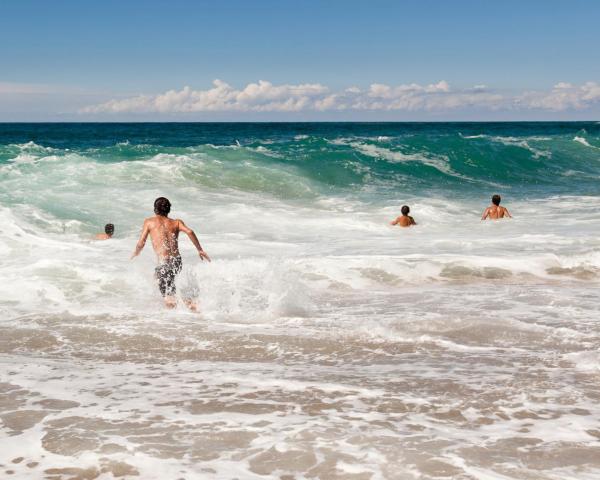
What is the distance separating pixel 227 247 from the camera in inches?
512

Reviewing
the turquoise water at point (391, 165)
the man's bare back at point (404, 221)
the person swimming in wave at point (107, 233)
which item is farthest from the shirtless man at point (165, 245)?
the turquoise water at point (391, 165)

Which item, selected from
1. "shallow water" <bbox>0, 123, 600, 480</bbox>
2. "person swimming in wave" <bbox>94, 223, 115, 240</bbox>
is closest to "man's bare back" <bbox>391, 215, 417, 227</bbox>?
"shallow water" <bbox>0, 123, 600, 480</bbox>

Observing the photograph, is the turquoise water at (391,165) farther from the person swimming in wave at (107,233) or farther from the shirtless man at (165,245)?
the shirtless man at (165,245)

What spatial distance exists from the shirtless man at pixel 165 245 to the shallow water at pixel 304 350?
268mm

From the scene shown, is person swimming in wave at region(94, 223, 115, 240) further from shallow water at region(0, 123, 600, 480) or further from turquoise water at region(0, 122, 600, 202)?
turquoise water at region(0, 122, 600, 202)

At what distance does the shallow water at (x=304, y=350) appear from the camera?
159 inches

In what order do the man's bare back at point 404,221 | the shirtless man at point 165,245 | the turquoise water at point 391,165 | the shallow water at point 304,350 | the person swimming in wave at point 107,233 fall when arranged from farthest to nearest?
the turquoise water at point 391,165 → the man's bare back at point 404,221 → the person swimming in wave at point 107,233 → the shirtless man at point 165,245 → the shallow water at point 304,350

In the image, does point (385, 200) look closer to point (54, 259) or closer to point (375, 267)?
point (375, 267)

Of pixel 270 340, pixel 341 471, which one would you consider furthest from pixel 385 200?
pixel 341 471

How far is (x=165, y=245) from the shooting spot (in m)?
8.70

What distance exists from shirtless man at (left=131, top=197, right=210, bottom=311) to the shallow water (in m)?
0.27

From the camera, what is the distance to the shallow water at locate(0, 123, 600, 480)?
13.2 feet

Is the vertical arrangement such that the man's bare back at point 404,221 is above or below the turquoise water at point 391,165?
below

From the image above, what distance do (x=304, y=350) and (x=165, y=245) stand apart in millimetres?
3011
